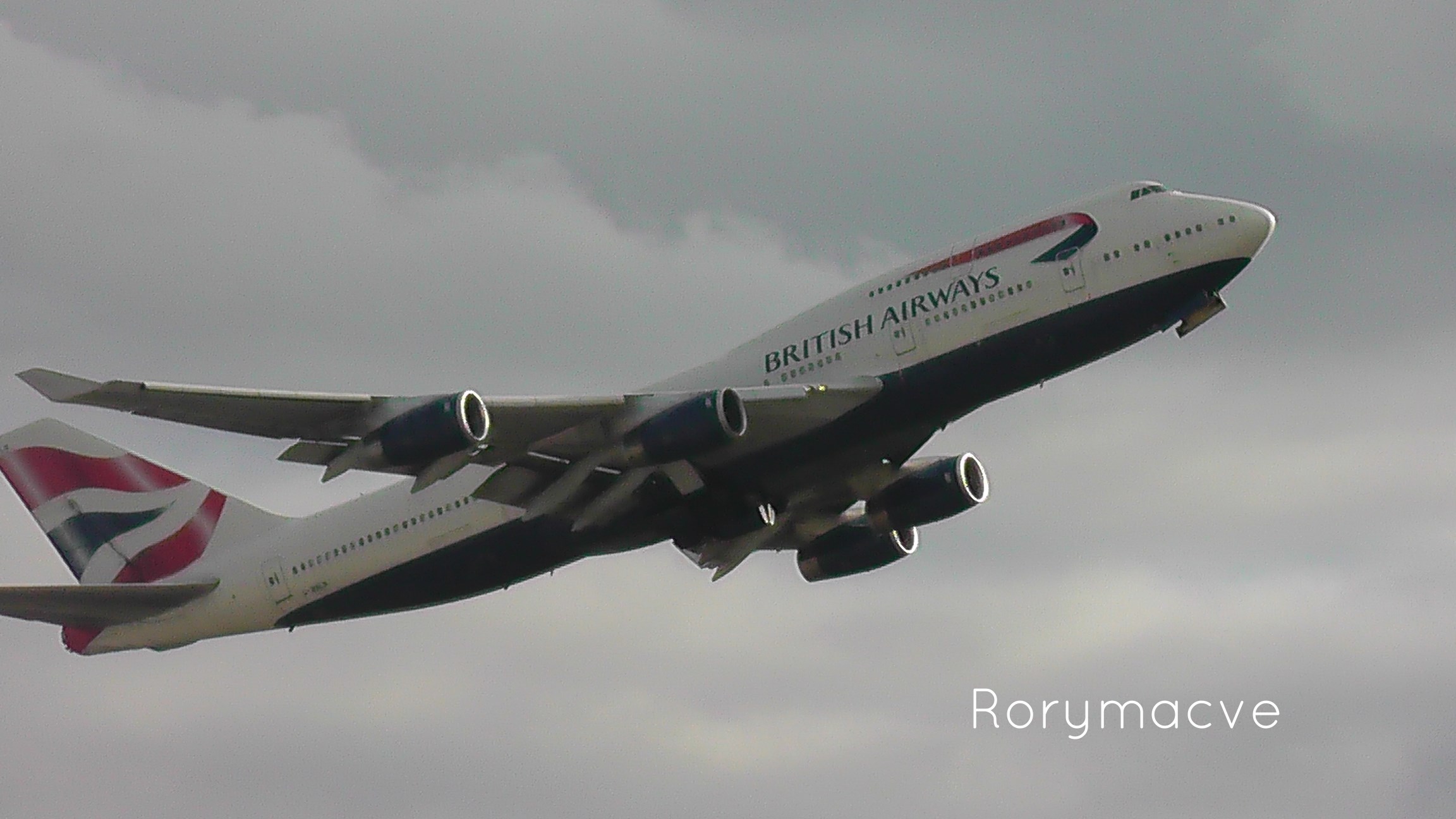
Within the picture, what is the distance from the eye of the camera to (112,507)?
5578 centimetres

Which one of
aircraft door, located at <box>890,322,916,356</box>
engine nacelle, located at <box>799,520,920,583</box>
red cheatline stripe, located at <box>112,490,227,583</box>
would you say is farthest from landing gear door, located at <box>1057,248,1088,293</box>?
red cheatline stripe, located at <box>112,490,227,583</box>

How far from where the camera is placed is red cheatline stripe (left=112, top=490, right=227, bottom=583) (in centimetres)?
5409

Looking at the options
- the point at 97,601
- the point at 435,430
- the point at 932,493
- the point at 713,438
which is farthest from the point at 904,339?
the point at 97,601

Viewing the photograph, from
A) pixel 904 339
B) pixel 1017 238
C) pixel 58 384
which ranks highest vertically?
pixel 1017 238

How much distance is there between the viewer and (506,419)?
43.0m

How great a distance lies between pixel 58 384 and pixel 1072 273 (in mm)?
20805

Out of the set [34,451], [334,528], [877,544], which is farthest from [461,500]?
[34,451]

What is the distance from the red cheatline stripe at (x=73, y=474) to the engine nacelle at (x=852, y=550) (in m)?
17.9

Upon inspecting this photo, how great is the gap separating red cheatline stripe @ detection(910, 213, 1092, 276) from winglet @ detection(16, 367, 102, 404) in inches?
716

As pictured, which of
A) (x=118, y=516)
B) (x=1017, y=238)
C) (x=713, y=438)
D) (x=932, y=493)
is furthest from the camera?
(x=118, y=516)

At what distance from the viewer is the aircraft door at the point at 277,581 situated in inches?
2008

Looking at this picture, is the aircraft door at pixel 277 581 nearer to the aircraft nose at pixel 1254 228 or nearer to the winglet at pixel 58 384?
the winglet at pixel 58 384

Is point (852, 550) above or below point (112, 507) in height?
below

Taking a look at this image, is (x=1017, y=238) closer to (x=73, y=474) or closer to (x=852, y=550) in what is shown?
(x=852, y=550)
